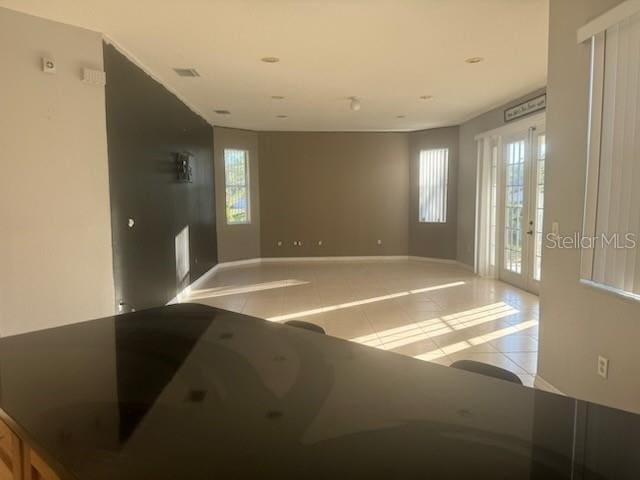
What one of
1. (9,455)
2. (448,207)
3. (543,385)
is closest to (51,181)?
(9,455)

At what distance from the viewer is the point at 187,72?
4828mm

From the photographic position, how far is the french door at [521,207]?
5.96 metres

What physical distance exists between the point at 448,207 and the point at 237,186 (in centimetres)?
425

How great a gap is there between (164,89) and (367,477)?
5.41 m

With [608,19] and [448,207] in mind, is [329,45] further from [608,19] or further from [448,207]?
[448,207]

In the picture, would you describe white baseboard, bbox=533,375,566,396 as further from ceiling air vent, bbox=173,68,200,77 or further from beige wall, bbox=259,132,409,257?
beige wall, bbox=259,132,409,257

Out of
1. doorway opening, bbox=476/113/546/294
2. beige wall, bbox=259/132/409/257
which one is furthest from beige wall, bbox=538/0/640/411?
beige wall, bbox=259/132/409/257

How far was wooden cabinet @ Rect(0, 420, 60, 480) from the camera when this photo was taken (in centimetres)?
100

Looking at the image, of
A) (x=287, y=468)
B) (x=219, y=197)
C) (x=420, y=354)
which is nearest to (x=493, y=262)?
(x=420, y=354)

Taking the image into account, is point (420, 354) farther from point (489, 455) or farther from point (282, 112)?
point (282, 112)

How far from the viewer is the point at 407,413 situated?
1020mm

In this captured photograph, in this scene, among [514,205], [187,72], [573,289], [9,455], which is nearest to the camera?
[9,455]

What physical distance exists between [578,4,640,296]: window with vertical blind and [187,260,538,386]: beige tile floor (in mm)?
1319

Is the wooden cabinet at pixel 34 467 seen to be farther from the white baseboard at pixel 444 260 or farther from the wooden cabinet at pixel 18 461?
the white baseboard at pixel 444 260
